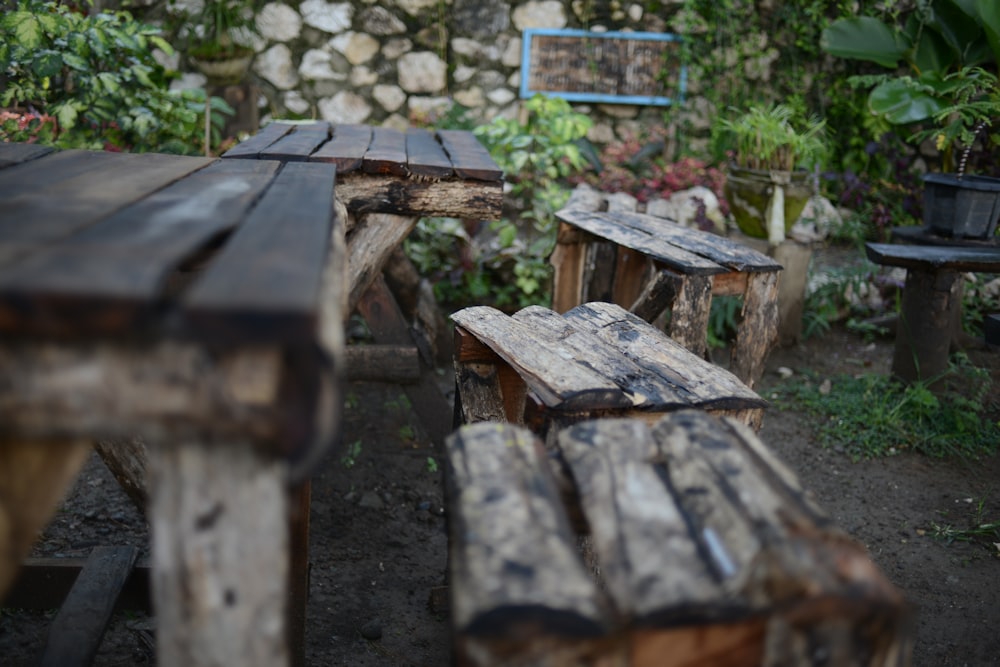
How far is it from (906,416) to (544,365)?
246 centimetres

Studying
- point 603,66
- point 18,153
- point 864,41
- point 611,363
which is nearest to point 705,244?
point 611,363

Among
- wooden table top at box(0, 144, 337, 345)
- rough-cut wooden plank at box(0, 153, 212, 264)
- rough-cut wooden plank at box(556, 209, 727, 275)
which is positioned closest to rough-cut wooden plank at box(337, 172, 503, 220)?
rough-cut wooden plank at box(0, 153, 212, 264)

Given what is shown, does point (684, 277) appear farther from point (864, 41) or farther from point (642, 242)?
point (864, 41)

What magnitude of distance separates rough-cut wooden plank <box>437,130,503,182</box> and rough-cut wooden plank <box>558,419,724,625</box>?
1248 millimetres

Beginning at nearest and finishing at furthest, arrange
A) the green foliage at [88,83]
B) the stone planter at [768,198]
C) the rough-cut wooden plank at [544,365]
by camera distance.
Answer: the rough-cut wooden plank at [544,365]
the green foliage at [88,83]
the stone planter at [768,198]

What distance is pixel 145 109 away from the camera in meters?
3.63

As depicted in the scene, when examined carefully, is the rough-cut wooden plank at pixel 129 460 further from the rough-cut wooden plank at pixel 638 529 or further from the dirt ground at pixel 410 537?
the rough-cut wooden plank at pixel 638 529

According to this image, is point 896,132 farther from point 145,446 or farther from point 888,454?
point 145,446

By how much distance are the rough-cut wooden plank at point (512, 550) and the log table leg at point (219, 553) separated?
23 cm

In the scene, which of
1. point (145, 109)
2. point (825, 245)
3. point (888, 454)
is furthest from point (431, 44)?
point (888, 454)

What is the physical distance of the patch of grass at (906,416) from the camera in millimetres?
3479

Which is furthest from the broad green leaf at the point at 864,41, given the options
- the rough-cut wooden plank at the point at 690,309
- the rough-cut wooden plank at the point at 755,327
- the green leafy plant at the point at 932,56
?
the rough-cut wooden plank at the point at 690,309

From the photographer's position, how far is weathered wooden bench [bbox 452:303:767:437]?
1.65 meters

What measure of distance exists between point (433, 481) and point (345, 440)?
45cm
